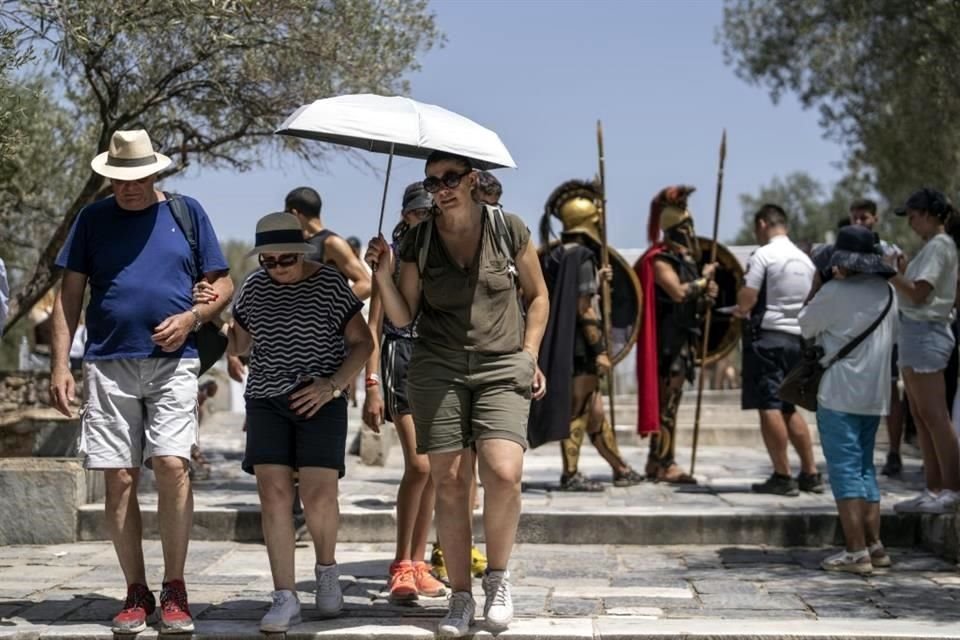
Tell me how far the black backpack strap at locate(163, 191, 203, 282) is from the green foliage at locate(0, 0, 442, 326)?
2.79 metres

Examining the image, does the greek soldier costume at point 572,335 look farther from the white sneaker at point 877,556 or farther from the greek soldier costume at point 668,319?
the white sneaker at point 877,556

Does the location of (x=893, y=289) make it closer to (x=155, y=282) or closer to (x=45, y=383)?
(x=155, y=282)

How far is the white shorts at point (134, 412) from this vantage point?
647cm

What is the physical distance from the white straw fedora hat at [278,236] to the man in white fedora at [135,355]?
1.00 feet

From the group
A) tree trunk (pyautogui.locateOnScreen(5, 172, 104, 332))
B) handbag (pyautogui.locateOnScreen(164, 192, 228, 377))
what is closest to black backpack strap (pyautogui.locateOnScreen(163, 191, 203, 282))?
handbag (pyautogui.locateOnScreen(164, 192, 228, 377))

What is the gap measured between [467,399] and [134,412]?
1.37 metres

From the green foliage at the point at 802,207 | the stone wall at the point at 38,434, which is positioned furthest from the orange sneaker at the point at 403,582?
the green foliage at the point at 802,207

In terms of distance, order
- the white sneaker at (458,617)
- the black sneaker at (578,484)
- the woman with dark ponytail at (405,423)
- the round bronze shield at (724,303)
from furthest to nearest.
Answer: the round bronze shield at (724,303) < the black sneaker at (578,484) < the woman with dark ponytail at (405,423) < the white sneaker at (458,617)

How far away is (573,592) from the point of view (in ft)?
24.7

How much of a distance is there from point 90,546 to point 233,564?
1069 mm

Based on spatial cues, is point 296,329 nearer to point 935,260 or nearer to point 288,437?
point 288,437

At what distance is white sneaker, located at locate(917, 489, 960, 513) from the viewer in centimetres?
889

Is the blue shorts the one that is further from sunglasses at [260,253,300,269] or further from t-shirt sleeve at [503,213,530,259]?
sunglasses at [260,253,300,269]

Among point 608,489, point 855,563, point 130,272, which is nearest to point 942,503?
point 855,563
